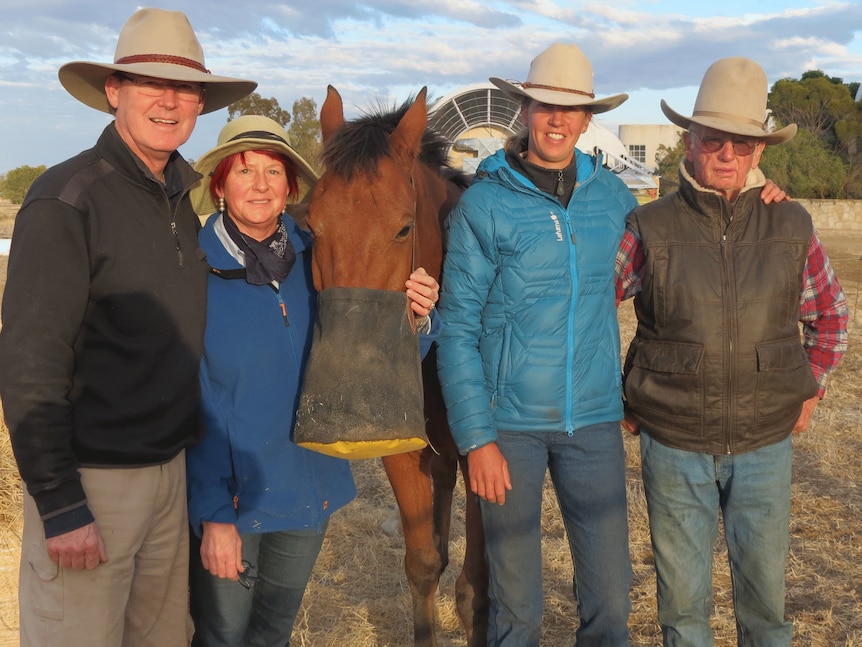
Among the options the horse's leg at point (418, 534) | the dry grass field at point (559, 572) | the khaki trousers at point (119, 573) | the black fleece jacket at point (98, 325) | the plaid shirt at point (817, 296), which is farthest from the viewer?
the dry grass field at point (559, 572)

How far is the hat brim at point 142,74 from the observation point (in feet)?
7.13

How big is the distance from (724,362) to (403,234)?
1.22 m

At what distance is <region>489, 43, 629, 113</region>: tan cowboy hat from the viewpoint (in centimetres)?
250

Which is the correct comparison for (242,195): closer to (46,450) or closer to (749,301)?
(46,450)

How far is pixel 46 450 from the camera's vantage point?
6.20ft

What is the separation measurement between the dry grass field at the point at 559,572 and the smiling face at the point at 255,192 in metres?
2.22

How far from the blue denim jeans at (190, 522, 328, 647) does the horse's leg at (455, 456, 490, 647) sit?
961 mm

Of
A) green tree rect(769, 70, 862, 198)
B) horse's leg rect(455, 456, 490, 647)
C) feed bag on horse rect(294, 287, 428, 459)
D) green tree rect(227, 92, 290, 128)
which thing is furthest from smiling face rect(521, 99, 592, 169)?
green tree rect(769, 70, 862, 198)

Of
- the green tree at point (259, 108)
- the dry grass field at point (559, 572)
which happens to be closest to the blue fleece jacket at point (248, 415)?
the dry grass field at point (559, 572)

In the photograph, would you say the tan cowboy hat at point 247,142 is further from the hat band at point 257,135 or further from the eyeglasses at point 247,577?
the eyeglasses at point 247,577

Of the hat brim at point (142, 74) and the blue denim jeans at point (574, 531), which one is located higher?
the hat brim at point (142, 74)

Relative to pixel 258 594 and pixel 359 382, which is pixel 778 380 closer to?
pixel 359 382

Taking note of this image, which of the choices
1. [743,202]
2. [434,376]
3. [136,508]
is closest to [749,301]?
[743,202]

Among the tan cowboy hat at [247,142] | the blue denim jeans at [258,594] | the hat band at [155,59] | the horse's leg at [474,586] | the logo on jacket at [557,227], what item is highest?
the hat band at [155,59]
